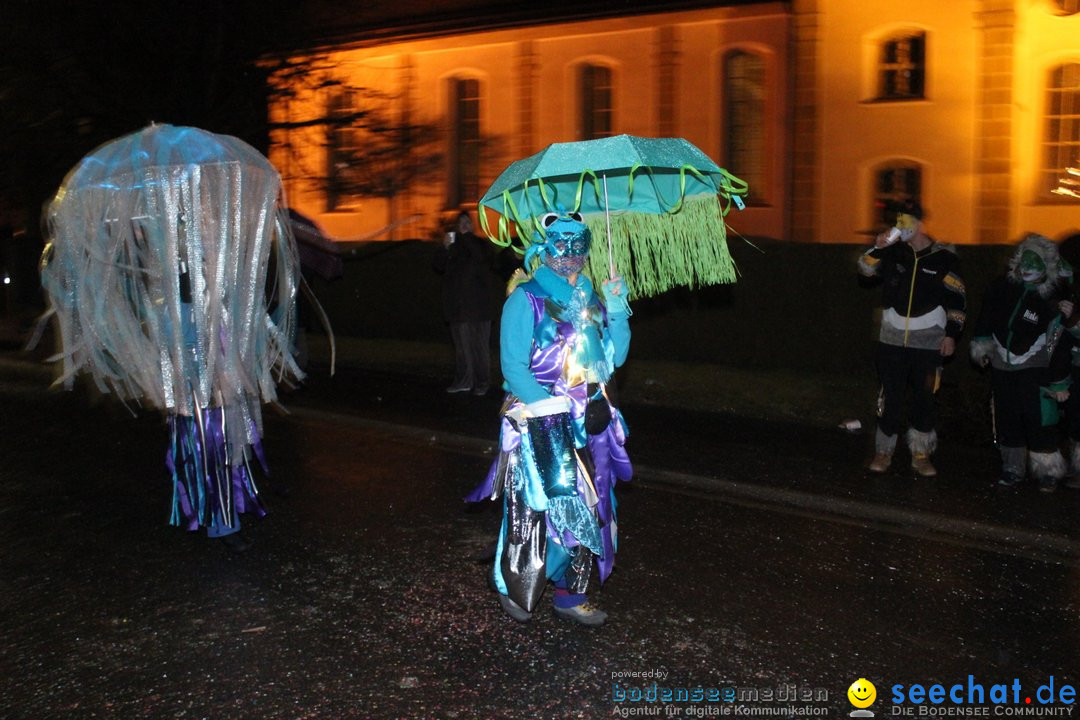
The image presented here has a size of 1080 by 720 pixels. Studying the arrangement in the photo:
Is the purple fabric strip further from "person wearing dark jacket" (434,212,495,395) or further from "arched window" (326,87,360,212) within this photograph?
"arched window" (326,87,360,212)

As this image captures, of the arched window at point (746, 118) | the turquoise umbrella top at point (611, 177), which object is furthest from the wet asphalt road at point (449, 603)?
the arched window at point (746, 118)

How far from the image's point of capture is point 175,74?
13.7 metres

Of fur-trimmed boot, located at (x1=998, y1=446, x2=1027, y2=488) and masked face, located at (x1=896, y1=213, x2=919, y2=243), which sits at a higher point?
masked face, located at (x1=896, y1=213, x2=919, y2=243)

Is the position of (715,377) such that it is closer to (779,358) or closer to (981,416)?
(779,358)

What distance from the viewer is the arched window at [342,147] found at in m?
14.2

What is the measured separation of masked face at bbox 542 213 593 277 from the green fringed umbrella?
0.60 feet

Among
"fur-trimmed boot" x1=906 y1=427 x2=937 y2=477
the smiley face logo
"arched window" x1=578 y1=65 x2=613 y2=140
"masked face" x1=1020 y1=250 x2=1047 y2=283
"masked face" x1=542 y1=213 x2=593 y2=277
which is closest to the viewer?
the smiley face logo

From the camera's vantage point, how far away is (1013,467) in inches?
286

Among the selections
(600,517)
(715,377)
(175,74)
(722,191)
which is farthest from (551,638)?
(175,74)

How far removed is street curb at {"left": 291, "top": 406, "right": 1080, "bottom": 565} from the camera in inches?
238

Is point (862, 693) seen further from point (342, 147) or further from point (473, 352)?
point (342, 147)

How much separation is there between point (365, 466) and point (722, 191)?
13.1 ft

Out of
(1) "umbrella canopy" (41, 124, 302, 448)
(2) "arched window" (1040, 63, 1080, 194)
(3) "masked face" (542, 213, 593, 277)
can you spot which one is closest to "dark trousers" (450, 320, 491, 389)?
(1) "umbrella canopy" (41, 124, 302, 448)

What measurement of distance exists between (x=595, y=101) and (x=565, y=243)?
15024 mm
